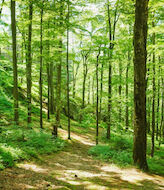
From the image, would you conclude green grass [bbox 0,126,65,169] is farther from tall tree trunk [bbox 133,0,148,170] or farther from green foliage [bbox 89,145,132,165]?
tall tree trunk [bbox 133,0,148,170]

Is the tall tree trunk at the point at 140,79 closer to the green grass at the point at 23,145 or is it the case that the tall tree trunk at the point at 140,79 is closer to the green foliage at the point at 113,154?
the green foliage at the point at 113,154

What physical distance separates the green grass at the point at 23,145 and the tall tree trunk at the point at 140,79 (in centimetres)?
435

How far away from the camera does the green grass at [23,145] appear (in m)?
5.45

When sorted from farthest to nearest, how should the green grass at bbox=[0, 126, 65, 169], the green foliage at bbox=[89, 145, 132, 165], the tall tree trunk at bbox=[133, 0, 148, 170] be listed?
the green foliage at bbox=[89, 145, 132, 165], the tall tree trunk at bbox=[133, 0, 148, 170], the green grass at bbox=[0, 126, 65, 169]

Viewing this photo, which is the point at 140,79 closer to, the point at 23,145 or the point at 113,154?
the point at 113,154

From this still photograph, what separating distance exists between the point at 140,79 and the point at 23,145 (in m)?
6.11

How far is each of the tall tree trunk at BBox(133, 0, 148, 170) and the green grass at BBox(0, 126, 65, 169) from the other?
435cm

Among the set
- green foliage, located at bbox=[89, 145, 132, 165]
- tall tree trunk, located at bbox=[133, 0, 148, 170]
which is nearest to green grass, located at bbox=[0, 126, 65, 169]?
green foliage, located at bbox=[89, 145, 132, 165]

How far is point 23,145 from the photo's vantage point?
761 centimetres

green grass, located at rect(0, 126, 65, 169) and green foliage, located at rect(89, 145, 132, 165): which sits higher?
green grass, located at rect(0, 126, 65, 169)

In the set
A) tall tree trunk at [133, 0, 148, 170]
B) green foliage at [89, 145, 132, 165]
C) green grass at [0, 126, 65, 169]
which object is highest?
tall tree trunk at [133, 0, 148, 170]

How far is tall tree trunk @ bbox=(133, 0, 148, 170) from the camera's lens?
224 inches

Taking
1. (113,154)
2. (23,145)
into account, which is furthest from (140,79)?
(23,145)

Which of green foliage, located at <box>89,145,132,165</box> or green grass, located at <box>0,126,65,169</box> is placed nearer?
green grass, located at <box>0,126,65,169</box>
